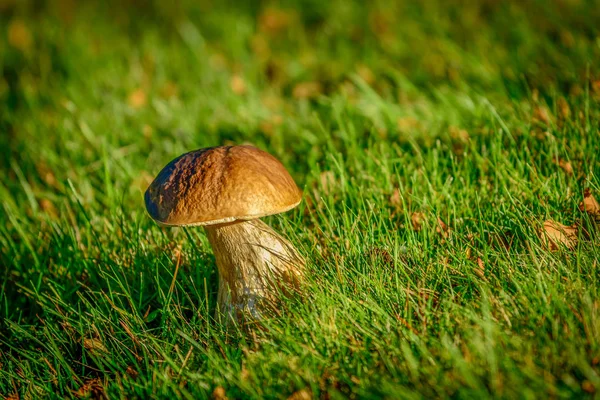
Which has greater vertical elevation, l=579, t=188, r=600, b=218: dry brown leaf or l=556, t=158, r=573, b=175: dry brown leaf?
l=556, t=158, r=573, b=175: dry brown leaf

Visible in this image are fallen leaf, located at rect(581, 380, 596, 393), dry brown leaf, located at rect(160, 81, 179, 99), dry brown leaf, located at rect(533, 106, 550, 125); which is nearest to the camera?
fallen leaf, located at rect(581, 380, 596, 393)

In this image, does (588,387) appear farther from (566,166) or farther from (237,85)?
(237,85)

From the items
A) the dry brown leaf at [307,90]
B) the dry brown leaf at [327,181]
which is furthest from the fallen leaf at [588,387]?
the dry brown leaf at [307,90]

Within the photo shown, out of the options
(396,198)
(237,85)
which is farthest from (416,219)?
(237,85)

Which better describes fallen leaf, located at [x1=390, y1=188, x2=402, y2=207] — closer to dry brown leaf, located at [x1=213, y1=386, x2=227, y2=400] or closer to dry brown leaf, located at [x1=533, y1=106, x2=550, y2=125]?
dry brown leaf, located at [x1=533, y1=106, x2=550, y2=125]

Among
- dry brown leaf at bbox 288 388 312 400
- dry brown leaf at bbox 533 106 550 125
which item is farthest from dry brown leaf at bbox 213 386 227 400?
dry brown leaf at bbox 533 106 550 125

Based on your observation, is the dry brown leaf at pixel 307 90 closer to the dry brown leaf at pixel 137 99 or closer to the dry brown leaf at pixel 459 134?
the dry brown leaf at pixel 137 99

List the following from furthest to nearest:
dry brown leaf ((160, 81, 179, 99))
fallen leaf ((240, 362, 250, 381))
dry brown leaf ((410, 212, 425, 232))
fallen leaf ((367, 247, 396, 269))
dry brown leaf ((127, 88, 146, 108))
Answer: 1. dry brown leaf ((160, 81, 179, 99))
2. dry brown leaf ((127, 88, 146, 108))
3. dry brown leaf ((410, 212, 425, 232))
4. fallen leaf ((367, 247, 396, 269))
5. fallen leaf ((240, 362, 250, 381))
